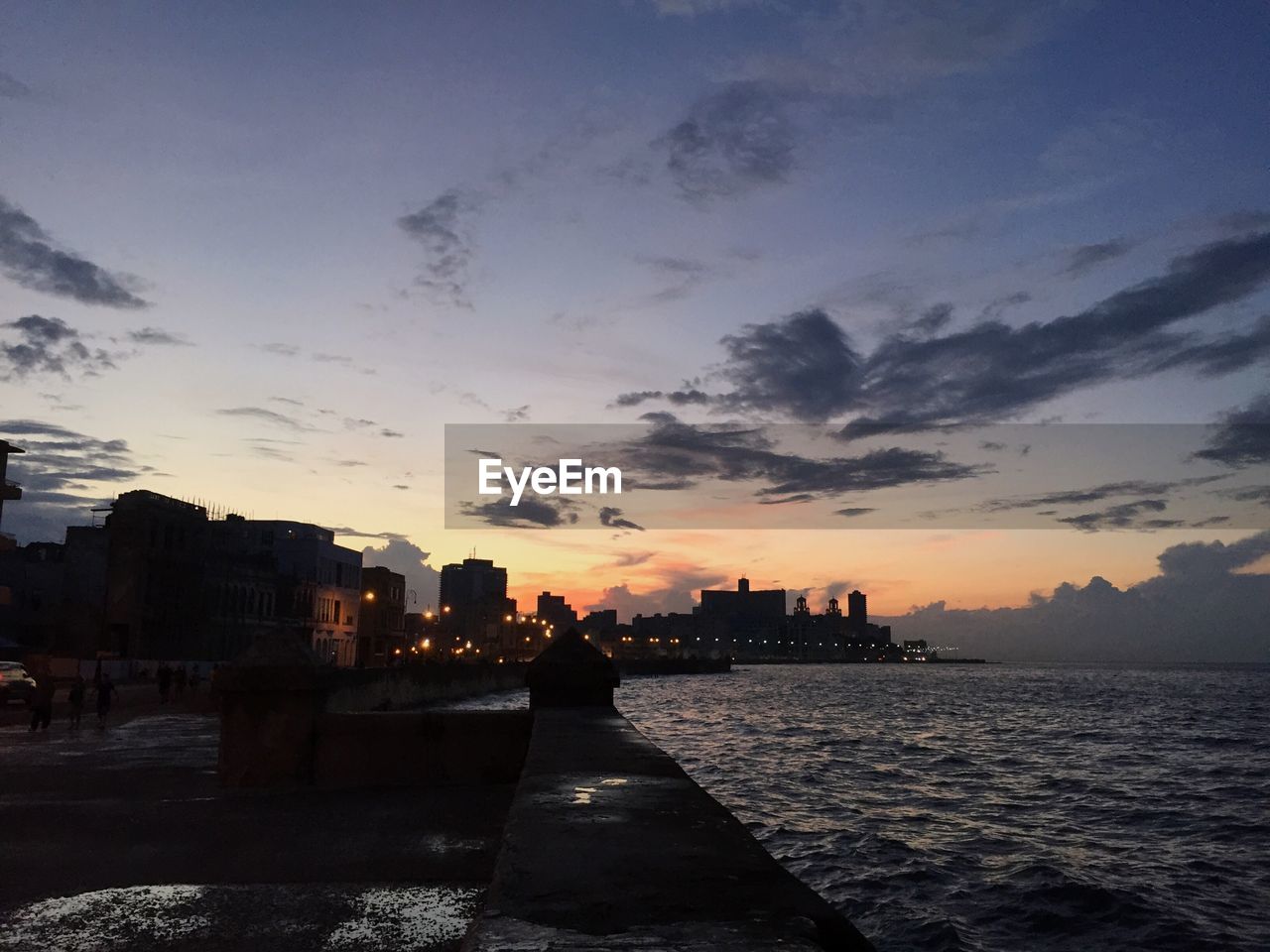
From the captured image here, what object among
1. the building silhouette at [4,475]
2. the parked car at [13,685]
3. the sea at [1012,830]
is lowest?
the sea at [1012,830]

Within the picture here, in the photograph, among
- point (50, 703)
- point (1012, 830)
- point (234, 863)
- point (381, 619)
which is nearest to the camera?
point (234, 863)

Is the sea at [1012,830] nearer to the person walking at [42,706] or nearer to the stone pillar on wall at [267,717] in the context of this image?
the stone pillar on wall at [267,717]

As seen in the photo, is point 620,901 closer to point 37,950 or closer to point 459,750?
point 37,950

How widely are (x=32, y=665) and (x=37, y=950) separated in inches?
2233

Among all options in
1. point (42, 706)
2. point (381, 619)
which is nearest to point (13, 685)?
point (42, 706)

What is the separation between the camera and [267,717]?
986 cm

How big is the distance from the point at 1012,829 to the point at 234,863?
19.6 metres

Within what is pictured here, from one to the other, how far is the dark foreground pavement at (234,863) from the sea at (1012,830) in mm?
8109

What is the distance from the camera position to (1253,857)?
19.6 m

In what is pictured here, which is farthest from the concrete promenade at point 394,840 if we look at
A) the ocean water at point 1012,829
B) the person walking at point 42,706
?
the person walking at point 42,706

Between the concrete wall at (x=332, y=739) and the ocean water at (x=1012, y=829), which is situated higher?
the concrete wall at (x=332, y=739)

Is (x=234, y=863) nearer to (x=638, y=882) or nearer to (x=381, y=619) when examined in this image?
(x=638, y=882)

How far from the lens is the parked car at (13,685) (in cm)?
3127

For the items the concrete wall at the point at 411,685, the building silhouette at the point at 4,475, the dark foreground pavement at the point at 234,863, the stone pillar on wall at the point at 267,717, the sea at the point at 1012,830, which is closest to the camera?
the dark foreground pavement at the point at 234,863
